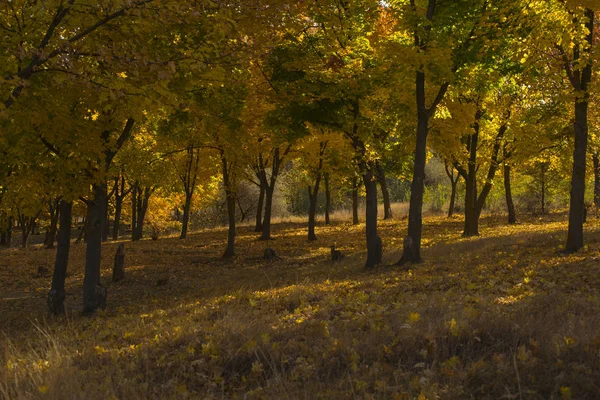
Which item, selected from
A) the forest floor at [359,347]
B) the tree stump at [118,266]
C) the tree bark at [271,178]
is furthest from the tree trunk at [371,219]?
the tree bark at [271,178]

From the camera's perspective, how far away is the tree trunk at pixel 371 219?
542 inches

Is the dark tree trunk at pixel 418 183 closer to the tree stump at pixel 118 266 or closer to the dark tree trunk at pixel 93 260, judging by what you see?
the dark tree trunk at pixel 93 260

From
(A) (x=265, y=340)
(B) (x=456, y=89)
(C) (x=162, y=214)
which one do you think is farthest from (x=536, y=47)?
(C) (x=162, y=214)

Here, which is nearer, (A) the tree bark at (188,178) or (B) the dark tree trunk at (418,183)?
(B) the dark tree trunk at (418,183)

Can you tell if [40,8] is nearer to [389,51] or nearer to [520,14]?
[389,51]

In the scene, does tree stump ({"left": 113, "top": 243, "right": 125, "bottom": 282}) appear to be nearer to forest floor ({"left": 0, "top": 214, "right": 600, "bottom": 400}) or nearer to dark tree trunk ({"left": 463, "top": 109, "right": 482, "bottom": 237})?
forest floor ({"left": 0, "top": 214, "right": 600, "bottom": 400})

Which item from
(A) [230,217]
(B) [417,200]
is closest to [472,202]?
(B) [417,200]

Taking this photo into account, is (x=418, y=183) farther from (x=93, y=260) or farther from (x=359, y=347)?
(x=359, y=347)

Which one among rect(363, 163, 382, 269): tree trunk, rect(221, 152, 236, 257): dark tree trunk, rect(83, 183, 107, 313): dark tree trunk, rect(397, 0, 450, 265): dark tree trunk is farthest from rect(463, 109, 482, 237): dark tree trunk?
rect(83, 183, 107, 313): dark tree trunk

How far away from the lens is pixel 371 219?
14336 millimetres

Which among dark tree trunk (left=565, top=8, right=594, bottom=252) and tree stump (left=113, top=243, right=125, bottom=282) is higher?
dark tree trunk (left=565, top=8, right=594, bottom=252)

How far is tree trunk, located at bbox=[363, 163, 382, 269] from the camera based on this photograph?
45.2ft

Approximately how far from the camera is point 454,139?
18.8 meters

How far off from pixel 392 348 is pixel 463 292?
303 cm
